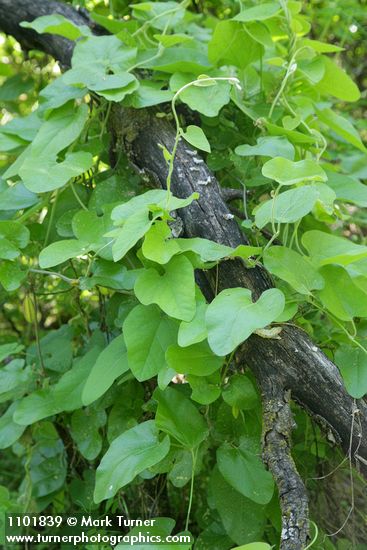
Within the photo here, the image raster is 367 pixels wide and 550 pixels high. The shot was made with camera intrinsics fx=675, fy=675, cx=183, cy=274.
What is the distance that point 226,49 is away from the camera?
1291 mm

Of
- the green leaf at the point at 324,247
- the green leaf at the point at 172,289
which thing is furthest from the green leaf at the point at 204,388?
the green leaf at the point at 324,247

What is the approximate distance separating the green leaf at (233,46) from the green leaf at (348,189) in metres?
0.28

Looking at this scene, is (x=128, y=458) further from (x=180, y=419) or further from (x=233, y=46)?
(x=233, y=46)

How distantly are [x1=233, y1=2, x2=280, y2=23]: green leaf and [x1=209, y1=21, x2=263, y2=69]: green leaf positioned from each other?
1.5 inches

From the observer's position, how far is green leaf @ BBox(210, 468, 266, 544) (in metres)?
1.11

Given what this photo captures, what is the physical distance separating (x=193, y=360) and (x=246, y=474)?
21cm

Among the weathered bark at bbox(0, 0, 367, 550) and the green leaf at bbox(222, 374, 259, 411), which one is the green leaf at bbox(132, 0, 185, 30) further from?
the green leaf at bbox(222, 374, 259, 411)

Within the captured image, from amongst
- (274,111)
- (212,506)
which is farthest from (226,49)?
(212,506)

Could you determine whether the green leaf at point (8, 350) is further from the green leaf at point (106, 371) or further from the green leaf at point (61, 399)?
the green leaf at point (106, 371)

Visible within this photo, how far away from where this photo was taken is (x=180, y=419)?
1064 mm

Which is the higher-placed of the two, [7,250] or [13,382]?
[7,250]

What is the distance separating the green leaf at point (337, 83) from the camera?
4.54ft

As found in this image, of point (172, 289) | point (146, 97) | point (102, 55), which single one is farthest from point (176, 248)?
point (102, 55)

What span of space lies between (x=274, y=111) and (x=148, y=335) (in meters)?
0.55
